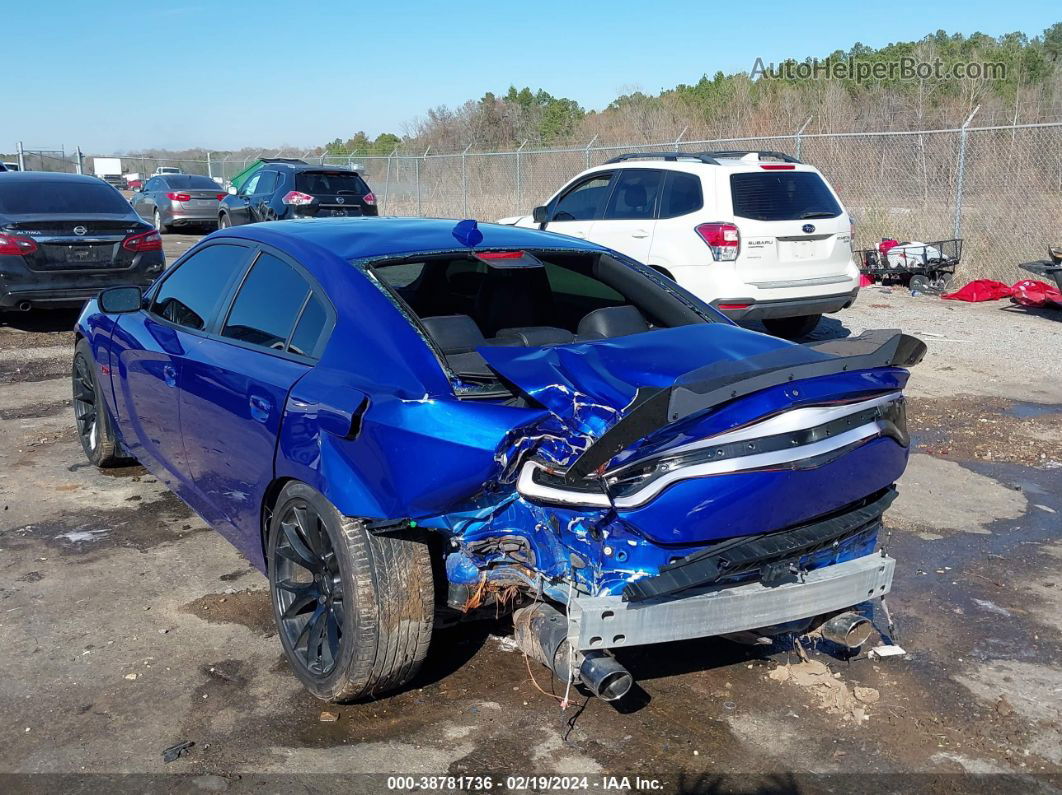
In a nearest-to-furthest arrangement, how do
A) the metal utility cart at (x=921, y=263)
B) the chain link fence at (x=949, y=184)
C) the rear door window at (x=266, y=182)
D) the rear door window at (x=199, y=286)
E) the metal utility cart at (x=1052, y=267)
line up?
the rear door window at (x=199, y=286), the metal utility cart at (x=1052, y=267), the metal utility cart at (x=921, y=263), the chain link fence at (x=949, y=184), the rear door window at (x=266, y=182)

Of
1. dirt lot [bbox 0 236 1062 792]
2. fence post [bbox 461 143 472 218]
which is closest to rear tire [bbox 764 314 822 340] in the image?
dirt lot [bbox 0 236 1062 792]

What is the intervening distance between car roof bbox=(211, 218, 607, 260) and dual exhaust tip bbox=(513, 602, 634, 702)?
4.95 feet

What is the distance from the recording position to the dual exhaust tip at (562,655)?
9.64ft

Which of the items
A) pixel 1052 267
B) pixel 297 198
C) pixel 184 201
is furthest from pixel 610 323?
pixel 184 201

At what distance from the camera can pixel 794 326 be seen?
34.8 feet

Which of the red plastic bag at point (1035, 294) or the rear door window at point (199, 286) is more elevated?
the rear door window at point (199, 286)

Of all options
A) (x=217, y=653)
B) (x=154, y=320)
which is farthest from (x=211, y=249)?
(x=217, y=653)

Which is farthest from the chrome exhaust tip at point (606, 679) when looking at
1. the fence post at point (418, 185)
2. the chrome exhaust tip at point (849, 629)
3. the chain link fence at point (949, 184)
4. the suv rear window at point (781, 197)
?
the fence post at point (418, 185)

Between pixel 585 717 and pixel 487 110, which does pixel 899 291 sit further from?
pixel 487 110

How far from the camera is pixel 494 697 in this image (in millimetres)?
3578

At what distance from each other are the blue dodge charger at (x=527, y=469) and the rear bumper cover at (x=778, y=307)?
5279 mm

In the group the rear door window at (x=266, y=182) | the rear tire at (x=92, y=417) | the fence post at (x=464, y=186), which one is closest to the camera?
the rear tire at (x=92, y=417)

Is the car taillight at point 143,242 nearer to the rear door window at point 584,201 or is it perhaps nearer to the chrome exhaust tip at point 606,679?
the rear door window at point 584,201

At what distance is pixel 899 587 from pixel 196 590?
3213 mm
